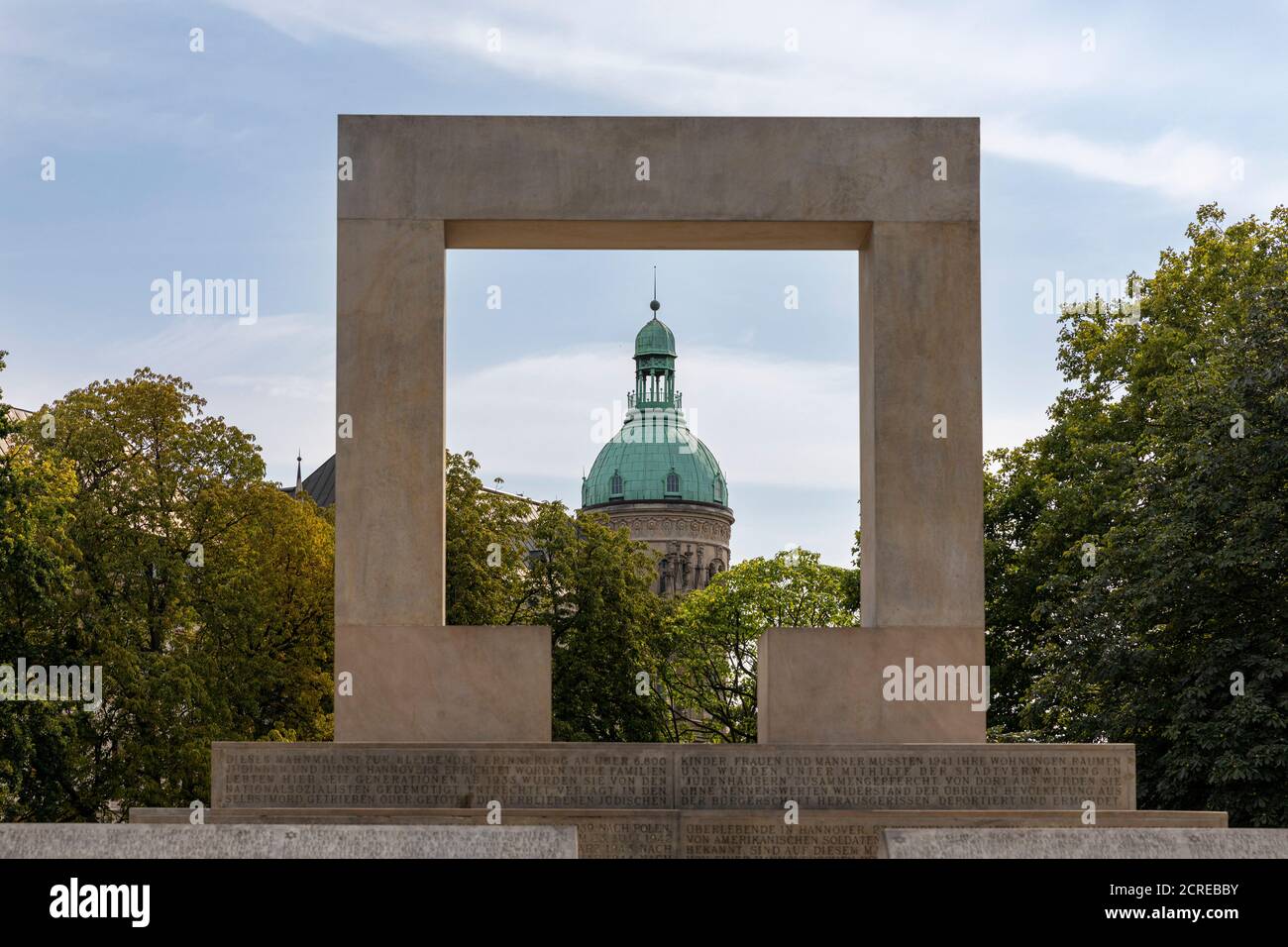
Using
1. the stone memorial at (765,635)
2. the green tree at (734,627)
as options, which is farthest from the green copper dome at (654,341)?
the stone memorial at (765,635)

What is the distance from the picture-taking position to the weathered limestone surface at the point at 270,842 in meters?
11.9

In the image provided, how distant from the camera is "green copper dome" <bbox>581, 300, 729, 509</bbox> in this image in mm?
115438

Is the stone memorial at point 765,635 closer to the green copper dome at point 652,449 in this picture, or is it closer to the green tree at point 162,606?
the green tree at point 162,606

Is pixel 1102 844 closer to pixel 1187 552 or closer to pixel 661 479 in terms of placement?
pixel 1187 552

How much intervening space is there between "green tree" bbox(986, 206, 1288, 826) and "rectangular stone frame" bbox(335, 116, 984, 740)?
10.8 metres

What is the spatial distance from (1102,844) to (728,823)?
10.9 ft

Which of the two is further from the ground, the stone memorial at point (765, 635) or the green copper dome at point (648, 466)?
the green copper dome at point (648, 466)

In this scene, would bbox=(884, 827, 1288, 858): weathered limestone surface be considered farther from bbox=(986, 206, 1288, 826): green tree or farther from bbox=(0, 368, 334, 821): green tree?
bbox=(0, 368, 334, 821): green tree

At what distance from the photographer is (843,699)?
15.2m

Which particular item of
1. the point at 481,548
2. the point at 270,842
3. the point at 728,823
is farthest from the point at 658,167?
the point at 481,548

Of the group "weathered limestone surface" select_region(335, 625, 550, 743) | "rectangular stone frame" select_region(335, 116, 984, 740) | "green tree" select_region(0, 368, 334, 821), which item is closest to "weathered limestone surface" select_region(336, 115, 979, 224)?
"rectangular stone frame" select_region(335, 116, 984, 740)

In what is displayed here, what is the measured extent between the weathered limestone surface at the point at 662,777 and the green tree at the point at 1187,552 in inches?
431

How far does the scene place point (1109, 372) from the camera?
35.5 metres
